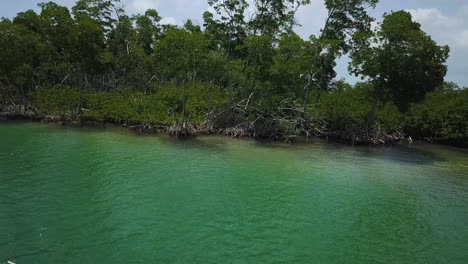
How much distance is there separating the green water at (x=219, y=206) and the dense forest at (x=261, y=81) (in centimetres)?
578

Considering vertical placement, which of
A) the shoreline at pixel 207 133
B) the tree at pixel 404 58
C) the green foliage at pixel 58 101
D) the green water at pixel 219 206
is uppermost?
the tree at pixel 404 58

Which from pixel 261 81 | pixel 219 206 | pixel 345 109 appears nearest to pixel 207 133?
pixel 261 81

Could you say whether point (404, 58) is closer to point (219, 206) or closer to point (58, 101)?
point (219, 206)

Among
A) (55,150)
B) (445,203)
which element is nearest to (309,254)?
(445,203)

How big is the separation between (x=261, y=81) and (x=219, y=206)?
640 inches

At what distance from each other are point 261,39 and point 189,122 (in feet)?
22.7

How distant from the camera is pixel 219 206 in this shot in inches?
493

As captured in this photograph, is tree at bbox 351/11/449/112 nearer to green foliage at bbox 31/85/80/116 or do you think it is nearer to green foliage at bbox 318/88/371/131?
green foliage at bbox 318/88/371/131

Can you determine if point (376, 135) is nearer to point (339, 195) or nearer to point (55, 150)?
point (339, 195)

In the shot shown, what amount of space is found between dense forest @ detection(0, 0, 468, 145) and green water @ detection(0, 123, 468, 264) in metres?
5.78

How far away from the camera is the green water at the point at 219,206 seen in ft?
30.7

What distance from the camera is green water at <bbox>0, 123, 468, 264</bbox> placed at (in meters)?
9.34

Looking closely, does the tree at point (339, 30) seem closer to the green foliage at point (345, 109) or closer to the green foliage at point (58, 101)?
the green foliage at point (345, 109)

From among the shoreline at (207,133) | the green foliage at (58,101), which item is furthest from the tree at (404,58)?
the green foliage at (58,101)
